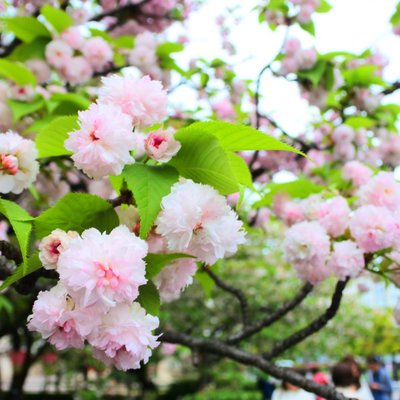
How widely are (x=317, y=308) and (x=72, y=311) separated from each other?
8140 millimetres

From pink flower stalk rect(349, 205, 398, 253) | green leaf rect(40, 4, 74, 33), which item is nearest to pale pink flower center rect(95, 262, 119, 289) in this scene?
pink flower stalk rect(349, 205, 398, 253)

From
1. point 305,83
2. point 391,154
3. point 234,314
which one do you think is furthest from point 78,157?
point 234,314

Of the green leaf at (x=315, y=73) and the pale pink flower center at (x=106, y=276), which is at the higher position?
the pale pink flower center at (x=106, y=276)

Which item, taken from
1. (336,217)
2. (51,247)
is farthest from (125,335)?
(336,217)

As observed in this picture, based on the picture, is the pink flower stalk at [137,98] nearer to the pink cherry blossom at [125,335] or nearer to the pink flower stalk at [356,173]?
the pink cherry blossom at [125,335]

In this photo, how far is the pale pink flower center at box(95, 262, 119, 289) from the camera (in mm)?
837

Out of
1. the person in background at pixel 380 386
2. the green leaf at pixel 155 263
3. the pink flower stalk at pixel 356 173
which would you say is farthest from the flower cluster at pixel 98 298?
the person in background at pixel 380 386

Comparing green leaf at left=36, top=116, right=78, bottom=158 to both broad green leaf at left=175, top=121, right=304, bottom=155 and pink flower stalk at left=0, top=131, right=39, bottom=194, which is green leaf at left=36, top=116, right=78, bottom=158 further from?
broad green leaf at left=175, top=121, right=304, bottom=155

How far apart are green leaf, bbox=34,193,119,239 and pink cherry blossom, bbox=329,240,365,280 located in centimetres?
78

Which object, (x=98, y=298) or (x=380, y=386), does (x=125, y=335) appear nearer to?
(x=98, y=298)

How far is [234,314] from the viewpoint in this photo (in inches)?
326

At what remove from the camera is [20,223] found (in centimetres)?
96

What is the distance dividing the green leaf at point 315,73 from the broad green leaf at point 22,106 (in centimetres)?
140

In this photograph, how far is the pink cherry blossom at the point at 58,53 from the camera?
2.46 meters
